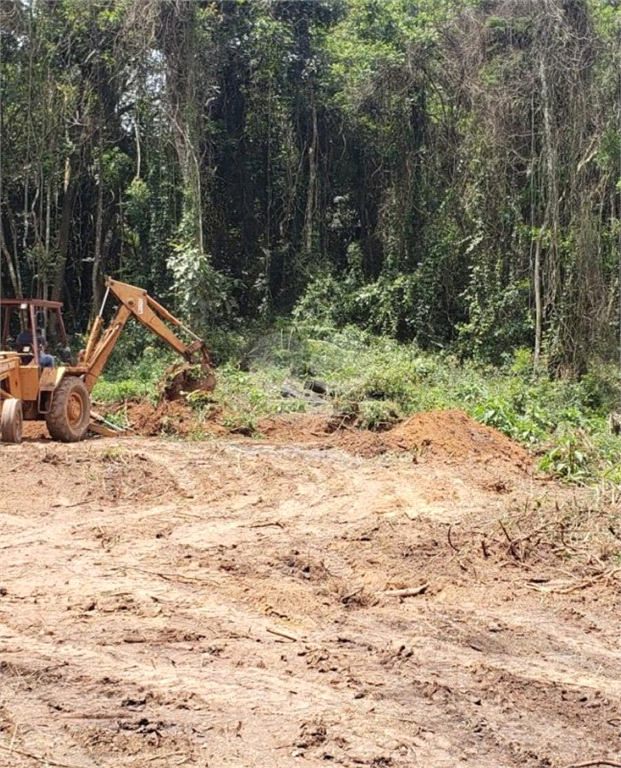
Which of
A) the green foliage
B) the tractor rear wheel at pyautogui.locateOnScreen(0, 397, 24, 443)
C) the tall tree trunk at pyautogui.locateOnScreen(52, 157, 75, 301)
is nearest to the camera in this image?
the tractor rear wheel at pyautogui.locateOnScreen(0, 397, 24, 443)

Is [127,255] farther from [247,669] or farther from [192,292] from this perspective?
[247,669]

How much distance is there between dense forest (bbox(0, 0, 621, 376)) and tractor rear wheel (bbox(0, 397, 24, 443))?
346 inches

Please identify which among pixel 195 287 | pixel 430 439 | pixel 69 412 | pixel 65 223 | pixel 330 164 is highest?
pixel 330 164

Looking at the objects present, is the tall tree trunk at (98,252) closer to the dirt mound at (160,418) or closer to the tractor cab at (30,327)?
the dirt mound at (160,418)

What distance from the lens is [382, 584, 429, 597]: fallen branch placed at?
5.30m

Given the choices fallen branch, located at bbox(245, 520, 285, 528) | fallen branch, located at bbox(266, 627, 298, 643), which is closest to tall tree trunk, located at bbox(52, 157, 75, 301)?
fallen branch, located at bbox(245, 520, 285, 528)

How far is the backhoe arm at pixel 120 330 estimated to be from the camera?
11750 millimetres

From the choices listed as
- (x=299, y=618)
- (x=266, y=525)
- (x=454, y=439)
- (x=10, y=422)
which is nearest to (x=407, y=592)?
(x=299, y=618)

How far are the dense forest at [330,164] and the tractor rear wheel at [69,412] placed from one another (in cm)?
749

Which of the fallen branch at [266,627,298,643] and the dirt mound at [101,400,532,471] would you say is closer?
the fallen branch at [266,627,298,643]

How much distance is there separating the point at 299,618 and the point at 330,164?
1979 centimetres

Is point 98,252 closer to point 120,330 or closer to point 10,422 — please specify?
point 120,330

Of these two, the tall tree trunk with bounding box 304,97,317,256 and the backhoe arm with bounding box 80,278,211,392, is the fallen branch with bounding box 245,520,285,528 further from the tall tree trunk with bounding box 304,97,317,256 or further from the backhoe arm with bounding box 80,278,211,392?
the tall tree trunk with bounding box 304,97,317,256

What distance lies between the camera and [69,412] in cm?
1081
